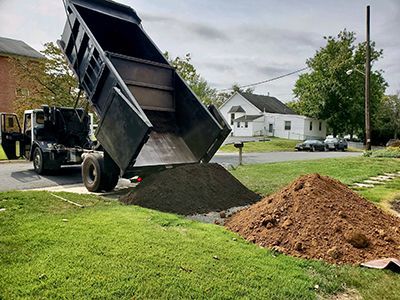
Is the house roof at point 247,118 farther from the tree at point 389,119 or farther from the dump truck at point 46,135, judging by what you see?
the dump truck at point 46,135

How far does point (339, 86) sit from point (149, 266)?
1653 inches

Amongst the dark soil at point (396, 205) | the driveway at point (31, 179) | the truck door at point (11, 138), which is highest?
the truck door at point (11, 138)

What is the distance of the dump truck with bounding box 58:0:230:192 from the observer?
664 centimetres

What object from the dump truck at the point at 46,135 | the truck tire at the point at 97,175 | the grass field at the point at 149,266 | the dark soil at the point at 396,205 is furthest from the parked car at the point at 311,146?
the grass field at the point at 149,266

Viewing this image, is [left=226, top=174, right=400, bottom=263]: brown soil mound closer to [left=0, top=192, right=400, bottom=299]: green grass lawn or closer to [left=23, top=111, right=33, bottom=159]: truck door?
[left=0, top=192, right=400, bottom=299]: green grass lawn

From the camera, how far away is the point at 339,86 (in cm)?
4059

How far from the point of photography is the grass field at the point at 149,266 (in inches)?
113

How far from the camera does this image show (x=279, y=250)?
412cm

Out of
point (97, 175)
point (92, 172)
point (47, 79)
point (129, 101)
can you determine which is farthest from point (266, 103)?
point (129, 101)

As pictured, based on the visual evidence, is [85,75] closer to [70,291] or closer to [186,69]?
[70,291]

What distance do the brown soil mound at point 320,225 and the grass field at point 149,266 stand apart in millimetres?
291

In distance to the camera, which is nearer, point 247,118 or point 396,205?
point 396,205

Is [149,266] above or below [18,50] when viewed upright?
below

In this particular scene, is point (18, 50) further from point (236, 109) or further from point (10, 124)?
point (236, 109)
